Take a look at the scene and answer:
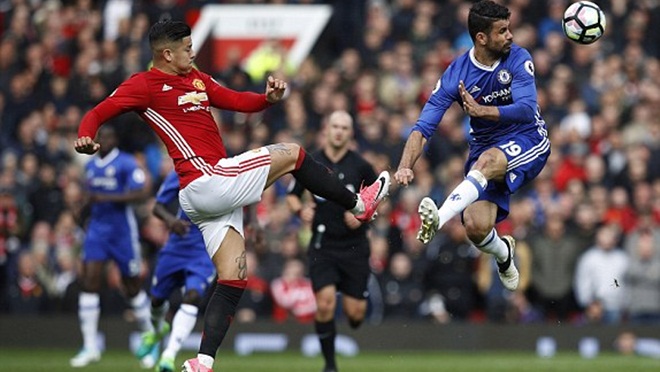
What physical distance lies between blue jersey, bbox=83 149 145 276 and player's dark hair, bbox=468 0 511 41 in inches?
246

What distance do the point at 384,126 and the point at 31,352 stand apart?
660 cm

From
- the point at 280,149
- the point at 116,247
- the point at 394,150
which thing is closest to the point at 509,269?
the point at 280,149

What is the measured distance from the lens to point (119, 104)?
12.1 meters

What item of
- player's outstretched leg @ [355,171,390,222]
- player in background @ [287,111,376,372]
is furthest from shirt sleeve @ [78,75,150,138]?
player in background @ [287,111,376,372]

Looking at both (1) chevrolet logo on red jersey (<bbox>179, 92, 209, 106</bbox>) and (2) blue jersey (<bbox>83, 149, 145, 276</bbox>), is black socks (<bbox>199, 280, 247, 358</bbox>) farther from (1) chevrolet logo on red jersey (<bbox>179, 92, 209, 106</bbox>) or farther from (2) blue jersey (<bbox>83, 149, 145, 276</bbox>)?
(2) blue jersey (<bbox>83, 149, 145, 276</bbox>)

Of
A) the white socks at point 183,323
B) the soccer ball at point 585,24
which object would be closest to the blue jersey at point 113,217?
the white socks at point 183,323

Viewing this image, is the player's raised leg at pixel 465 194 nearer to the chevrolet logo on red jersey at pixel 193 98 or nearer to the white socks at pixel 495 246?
the white socks at pixel 495 246

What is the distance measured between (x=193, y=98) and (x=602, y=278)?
33.0 ft

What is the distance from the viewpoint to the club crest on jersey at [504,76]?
43.4 feet

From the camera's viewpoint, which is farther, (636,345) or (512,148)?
(636,345)

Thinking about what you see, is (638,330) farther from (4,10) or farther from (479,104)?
(4,10)

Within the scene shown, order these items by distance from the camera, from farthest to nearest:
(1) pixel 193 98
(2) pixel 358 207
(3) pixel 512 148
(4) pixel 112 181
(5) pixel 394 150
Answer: (5) pixel 394 150 < (4) pixel 112 181 < (3) pixel 512 148 < (2) pixel 358 207 < (1) pixel 193 98

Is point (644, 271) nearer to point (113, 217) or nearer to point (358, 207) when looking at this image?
point (113, 217)

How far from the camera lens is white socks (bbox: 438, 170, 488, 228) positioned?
1290 centimetres
